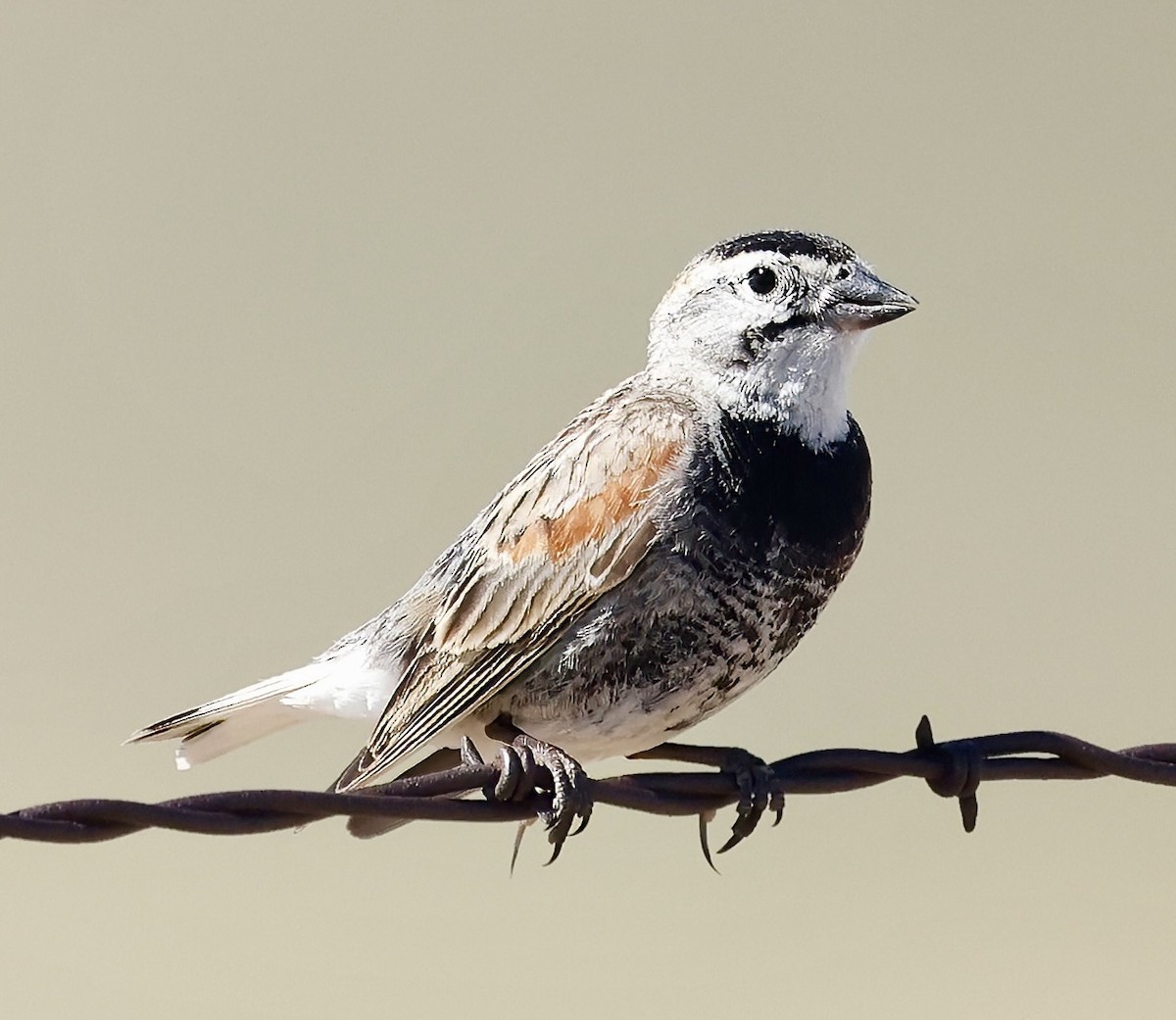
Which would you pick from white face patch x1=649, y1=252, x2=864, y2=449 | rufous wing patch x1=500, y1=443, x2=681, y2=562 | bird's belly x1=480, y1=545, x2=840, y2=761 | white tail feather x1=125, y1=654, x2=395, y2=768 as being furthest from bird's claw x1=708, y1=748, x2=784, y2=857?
white tail feather x1=125, y1=654, x2=395, y2=768

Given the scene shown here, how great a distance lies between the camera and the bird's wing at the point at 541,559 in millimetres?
4324

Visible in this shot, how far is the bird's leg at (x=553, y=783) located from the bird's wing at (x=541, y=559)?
13.1 inches

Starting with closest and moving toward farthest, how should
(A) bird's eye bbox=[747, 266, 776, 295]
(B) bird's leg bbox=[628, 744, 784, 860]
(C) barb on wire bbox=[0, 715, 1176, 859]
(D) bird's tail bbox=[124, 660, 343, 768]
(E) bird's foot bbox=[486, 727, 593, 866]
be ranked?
(C) barb on wire bbox=[0, 715, 1176, 859], (E) bird's foot bbox=[486, 727, 593, 866], (B) bird's leg bbox=[628, 744, 784, 860], (A) bird's eye bbox=[747, 266, 776, 295], (D) bird's tail bbox=[124, 660, 343, 768]

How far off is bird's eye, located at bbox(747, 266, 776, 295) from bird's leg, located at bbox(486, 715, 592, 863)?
55.2 inches

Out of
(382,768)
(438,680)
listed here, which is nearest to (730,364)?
(438,680)

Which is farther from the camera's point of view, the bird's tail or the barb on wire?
the bird's tail

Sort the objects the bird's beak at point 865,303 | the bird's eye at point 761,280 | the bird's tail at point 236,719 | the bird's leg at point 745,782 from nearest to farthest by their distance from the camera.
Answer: the bird's leg at point 745,782 < the bird's beak at point 865,303 < the bird's eye at point 761,280 < the bird's tail at point 236,719

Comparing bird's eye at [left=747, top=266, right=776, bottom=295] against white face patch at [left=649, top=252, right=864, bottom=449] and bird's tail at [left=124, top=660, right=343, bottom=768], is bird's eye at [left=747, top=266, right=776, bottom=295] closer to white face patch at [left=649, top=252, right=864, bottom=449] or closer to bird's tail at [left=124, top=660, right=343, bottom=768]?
white face patch at [left=649, top=252, right=864, bottom=449]

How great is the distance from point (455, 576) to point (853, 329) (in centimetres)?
135

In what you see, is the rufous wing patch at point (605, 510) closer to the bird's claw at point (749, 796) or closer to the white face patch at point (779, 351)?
the white face patch at point (779, 351)

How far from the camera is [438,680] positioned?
179 inches

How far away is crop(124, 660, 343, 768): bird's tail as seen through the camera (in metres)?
4.94

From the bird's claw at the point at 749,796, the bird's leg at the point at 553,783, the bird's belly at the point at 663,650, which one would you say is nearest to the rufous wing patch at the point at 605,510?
the bird's belly at the point at 663,650

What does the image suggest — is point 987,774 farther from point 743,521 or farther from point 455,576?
point 455,576
